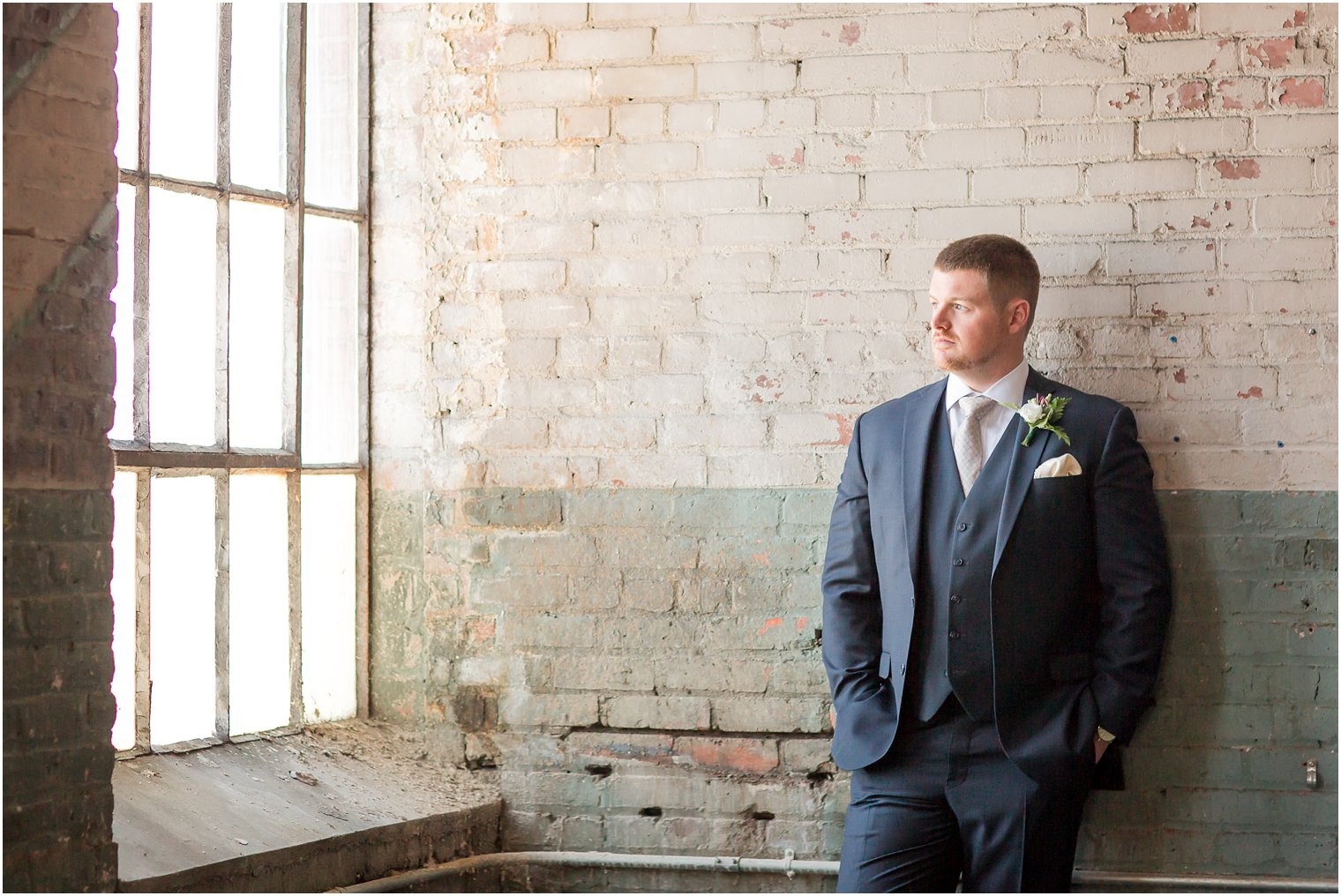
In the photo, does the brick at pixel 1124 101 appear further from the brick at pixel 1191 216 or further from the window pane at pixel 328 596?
the window pane at pixel 328 596

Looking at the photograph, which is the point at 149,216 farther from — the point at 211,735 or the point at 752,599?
the point at 752,599

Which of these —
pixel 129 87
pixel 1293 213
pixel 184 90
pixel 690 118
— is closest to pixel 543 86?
pixel 690 118

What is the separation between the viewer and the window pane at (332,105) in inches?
125

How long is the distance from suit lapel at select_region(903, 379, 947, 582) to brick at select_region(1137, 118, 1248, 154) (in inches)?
30.8

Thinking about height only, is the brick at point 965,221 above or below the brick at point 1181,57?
below

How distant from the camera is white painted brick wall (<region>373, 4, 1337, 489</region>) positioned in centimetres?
274

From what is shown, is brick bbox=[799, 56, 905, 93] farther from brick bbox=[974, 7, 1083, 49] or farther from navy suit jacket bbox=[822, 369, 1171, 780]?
navy suit jacket bbox=[822, 369, 1171, 780]

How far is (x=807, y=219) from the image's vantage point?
294 centimetres

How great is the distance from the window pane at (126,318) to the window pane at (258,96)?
0.33 meters

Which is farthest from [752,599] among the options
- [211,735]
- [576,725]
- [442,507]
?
[211,735]

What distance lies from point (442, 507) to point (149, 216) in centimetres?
100

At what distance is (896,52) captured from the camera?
2.89 m

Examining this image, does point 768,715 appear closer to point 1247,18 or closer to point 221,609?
point 221,609

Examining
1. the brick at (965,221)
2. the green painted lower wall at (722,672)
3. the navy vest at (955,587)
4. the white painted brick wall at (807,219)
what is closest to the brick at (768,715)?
the green painted lower wall at (722,672)
